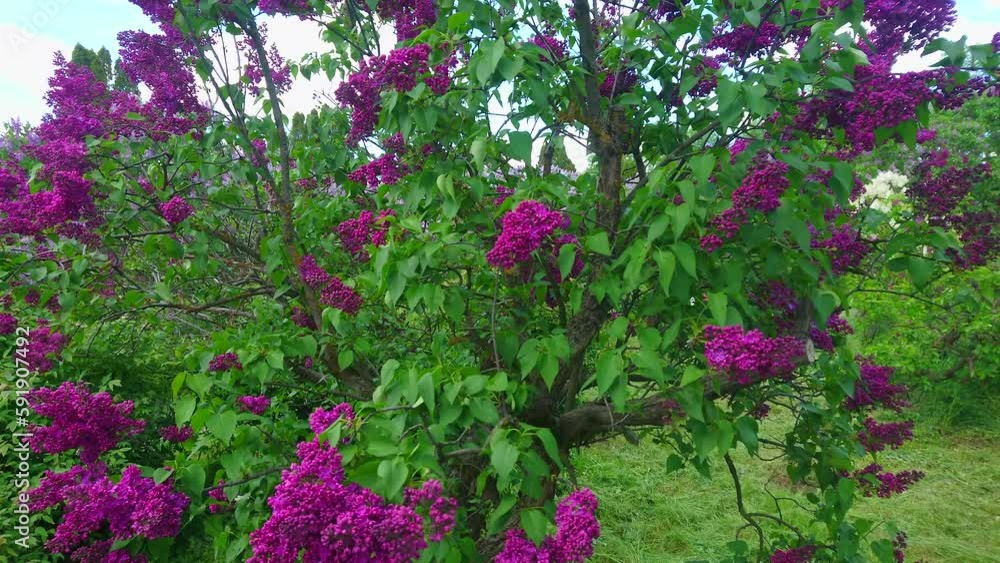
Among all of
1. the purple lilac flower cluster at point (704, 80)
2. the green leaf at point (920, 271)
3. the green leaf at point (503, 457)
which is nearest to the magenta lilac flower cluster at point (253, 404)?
the green leaf at point (503, 457)

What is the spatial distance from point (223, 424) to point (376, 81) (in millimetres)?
1057

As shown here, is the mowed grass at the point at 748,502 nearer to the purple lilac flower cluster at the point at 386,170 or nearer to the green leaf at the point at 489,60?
the purple lilac flower cluster at the point at 386,170

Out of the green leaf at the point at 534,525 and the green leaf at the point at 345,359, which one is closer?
the green leaf at the point at 534,525

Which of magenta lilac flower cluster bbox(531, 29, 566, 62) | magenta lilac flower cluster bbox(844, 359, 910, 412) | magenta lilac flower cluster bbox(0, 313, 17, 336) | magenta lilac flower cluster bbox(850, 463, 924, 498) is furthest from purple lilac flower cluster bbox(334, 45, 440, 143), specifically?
magenta lilac flower cluster bbox(850, 463, 924, 498)

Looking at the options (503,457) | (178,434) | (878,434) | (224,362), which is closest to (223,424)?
(224,362)

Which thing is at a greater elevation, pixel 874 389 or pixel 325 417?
pixel 325 417

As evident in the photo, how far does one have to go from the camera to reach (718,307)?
1481 millimetres

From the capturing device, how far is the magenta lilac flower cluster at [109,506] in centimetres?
160

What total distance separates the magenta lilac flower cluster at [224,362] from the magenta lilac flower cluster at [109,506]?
0.35 m

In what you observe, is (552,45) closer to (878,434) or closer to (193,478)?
(193,478)

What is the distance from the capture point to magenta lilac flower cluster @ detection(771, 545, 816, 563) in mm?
2135

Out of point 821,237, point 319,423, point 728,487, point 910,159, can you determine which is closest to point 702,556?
point 728,487

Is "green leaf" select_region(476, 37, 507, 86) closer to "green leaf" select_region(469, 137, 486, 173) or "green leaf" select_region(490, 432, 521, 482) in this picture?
"green leaf" select_region(469, 137, 486, 173)

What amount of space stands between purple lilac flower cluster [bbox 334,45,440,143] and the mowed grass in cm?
304
